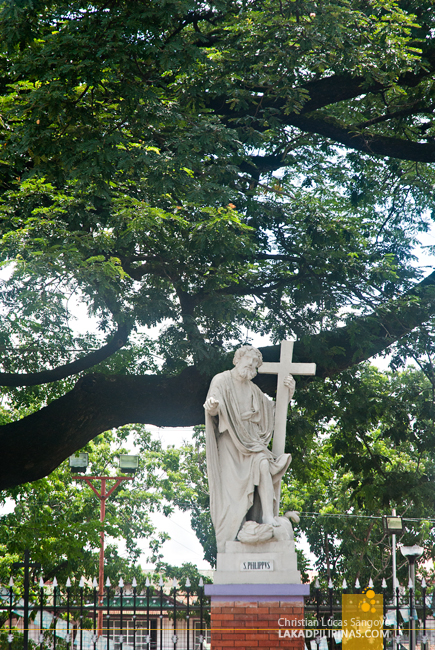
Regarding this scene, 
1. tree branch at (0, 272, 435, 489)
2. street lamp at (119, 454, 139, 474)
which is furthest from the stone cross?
street lamp at (119, 454, 139, 474)

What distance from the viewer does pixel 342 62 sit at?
9.85 metres

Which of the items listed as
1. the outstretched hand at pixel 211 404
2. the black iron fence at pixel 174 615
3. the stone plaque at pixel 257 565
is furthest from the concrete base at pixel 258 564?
the outstretched hand at pixel 211 404

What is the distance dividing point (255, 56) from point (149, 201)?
8.04ft

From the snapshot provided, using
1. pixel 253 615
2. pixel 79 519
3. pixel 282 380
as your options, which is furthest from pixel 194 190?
pixel 79 519

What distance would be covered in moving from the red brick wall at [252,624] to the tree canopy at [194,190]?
4.05 meters

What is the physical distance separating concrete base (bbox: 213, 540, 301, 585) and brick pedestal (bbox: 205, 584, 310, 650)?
0.28ft

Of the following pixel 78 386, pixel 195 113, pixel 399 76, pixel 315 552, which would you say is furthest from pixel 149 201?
pixel 315 552

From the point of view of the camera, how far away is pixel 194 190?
367 inches

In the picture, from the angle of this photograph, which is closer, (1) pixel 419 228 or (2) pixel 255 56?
(2) pixel 255 56

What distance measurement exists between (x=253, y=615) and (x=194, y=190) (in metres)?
5.09

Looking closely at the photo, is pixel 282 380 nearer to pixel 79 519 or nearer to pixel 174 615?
pixel 174 615

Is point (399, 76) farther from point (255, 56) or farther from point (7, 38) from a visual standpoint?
point (7, 38)

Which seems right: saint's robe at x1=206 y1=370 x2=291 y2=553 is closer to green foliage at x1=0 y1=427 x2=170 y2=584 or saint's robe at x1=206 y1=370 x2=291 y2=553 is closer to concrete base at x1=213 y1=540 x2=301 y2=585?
concrete base at x1=213 y1=540 x2=301 y2=585

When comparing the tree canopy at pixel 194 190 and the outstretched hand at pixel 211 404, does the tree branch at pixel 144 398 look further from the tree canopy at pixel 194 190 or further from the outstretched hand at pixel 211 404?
the outstretched hand at pixel 211 404
